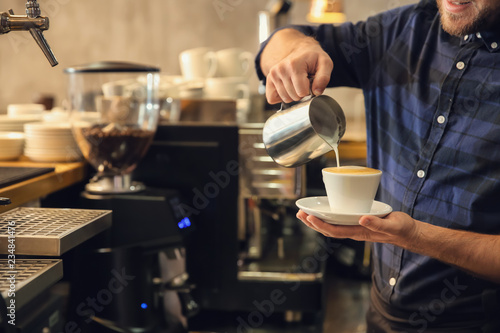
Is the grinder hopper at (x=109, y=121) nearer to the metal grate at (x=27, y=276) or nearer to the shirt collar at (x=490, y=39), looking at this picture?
the metal grate at (x=27, y=276)

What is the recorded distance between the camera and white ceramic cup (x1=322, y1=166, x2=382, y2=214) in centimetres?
120

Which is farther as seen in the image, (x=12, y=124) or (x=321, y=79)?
(x=12, y=124)

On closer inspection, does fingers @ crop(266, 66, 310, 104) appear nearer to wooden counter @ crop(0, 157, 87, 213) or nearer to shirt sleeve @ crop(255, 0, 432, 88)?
shirt sleeve @ crop(255, 0, 432, 88)

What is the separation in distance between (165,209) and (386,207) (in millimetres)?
881

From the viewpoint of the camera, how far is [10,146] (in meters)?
2.02

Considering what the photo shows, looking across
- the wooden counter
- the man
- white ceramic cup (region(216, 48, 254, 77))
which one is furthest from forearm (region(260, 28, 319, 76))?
white ceramic cup (region(216, 48, 254, 77))

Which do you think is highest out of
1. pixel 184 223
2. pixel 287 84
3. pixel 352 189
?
pixel 287 84

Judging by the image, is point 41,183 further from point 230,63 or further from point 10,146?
point 230,63

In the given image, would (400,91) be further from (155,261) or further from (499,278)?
(155,261)

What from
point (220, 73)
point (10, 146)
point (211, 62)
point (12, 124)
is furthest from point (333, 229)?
point (220, 73)

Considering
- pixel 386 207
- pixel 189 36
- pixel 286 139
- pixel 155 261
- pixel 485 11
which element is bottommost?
pixel 155 261

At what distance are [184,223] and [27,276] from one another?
1.03 m

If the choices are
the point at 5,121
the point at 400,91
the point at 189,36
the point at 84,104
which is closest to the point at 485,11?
the point at 400,91

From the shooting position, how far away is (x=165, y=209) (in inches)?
74.9
